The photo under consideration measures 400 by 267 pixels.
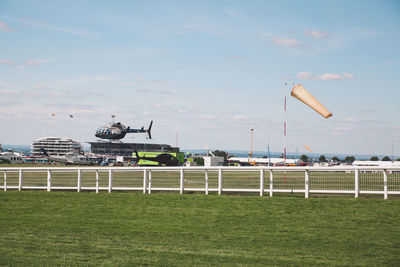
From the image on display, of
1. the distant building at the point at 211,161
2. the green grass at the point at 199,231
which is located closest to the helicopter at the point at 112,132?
the distant building at the point at 211,161

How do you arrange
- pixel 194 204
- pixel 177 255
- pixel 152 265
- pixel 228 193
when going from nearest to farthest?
pixel 152 265 < pixel 177 255 < pixel 194 204 < pixel 228 193

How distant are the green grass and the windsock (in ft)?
8.92

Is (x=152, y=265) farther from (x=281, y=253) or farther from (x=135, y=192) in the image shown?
(x=135, y=192)

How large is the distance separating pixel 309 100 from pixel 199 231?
459cm

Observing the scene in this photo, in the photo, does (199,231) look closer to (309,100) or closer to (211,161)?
(309,100)

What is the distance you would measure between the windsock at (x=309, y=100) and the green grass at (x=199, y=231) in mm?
2719

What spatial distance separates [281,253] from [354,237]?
2.26 m

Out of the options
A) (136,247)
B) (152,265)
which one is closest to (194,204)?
(136,247)

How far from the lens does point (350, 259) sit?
823cm

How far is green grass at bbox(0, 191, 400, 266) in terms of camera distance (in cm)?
830

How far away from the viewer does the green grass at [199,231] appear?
8.30m

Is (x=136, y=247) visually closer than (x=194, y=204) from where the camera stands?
Yes

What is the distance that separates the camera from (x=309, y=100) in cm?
1262

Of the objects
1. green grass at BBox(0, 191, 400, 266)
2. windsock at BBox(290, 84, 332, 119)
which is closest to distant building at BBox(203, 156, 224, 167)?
green grass at BBox(0, 191, 400, 266)
